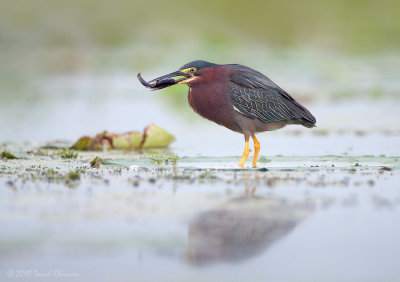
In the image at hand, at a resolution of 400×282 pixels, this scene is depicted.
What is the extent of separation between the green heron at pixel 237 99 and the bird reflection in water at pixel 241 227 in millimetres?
2366

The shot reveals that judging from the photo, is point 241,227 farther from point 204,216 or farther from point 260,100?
point 260,100

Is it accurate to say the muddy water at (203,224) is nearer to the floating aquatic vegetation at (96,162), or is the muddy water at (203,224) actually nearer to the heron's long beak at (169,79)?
the floating aquatic vegetation at (96,162)

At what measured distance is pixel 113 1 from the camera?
32.8 meters

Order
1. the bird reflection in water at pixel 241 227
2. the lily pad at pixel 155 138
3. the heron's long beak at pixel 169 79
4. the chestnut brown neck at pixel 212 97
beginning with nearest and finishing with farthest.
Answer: the bird reflection in water at pixel 241 227, the chestnut brown neck at pixel 212 97, the heron's long beak at pixel 169 79, the lily pad at pixel 155 138

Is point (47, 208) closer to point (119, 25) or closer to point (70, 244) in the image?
point (70, 244)

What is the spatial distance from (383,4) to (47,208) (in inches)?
1160

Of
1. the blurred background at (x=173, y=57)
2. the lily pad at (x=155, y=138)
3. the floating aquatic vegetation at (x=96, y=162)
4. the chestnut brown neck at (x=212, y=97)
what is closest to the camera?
the floating aquatic vegetation at (x=96, y=162)

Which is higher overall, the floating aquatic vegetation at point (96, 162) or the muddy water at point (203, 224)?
the floating aquatic vegetation at point (96, 162)

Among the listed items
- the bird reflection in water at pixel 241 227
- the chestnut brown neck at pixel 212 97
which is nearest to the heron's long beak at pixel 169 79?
the chestnut brown neck at pixel 212 97

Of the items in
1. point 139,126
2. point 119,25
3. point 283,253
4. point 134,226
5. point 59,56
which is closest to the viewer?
point 283,253

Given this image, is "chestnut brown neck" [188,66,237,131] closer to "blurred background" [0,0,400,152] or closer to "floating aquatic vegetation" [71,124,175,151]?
"floating aquatic vegetation" [71,124,175,151]

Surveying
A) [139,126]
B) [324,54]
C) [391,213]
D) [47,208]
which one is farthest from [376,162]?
[324,54]

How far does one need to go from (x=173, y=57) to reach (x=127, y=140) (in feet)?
46.3

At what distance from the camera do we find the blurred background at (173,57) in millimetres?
14500
